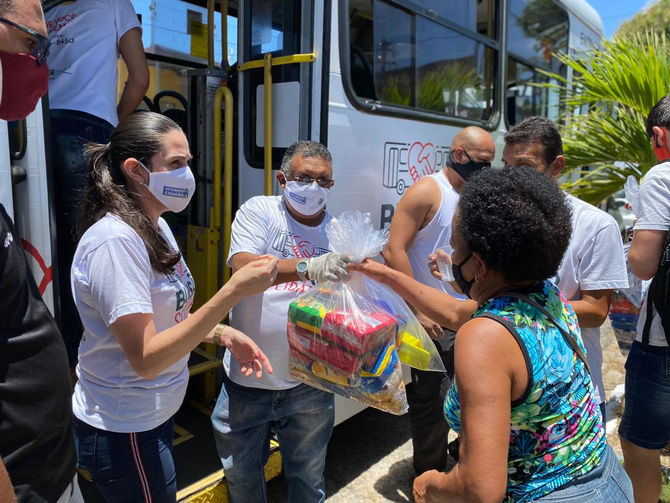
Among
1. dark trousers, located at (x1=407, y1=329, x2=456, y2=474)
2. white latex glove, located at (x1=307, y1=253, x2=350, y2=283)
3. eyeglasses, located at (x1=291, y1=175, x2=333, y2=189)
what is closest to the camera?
white latex glove, located at (x1=307, y1=253, x2=350, y2=283)

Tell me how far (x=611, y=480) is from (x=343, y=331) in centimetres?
80

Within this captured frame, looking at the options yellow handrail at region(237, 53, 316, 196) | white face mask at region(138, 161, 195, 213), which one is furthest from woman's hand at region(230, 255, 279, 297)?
yellow handrail at region(237, 53, 316, 196)

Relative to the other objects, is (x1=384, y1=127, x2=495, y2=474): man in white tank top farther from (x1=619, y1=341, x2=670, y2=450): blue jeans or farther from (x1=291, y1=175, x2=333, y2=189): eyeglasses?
(x1=619, y1=341, x2=670, y2=450): blue jeans

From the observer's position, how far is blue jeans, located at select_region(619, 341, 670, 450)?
2.21 meters

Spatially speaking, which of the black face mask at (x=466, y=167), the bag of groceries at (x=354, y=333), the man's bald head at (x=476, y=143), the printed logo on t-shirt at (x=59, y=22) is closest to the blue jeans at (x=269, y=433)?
the bag of groceries at (x=354, y=333)

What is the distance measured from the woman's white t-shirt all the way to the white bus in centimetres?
56

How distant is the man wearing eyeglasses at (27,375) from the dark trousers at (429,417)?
1974mm

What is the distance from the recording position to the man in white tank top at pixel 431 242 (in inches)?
104

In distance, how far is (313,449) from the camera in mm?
2137

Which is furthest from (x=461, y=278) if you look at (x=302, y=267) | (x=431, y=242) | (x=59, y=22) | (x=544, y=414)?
(x=59, y=22)

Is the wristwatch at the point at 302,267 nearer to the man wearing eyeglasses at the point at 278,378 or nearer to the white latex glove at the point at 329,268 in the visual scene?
the white latex glove at the point at 329,268

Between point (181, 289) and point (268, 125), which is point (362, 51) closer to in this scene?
point (268, 125)

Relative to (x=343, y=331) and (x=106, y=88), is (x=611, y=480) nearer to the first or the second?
(x=343, y=331)

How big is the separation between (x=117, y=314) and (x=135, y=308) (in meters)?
0.05
